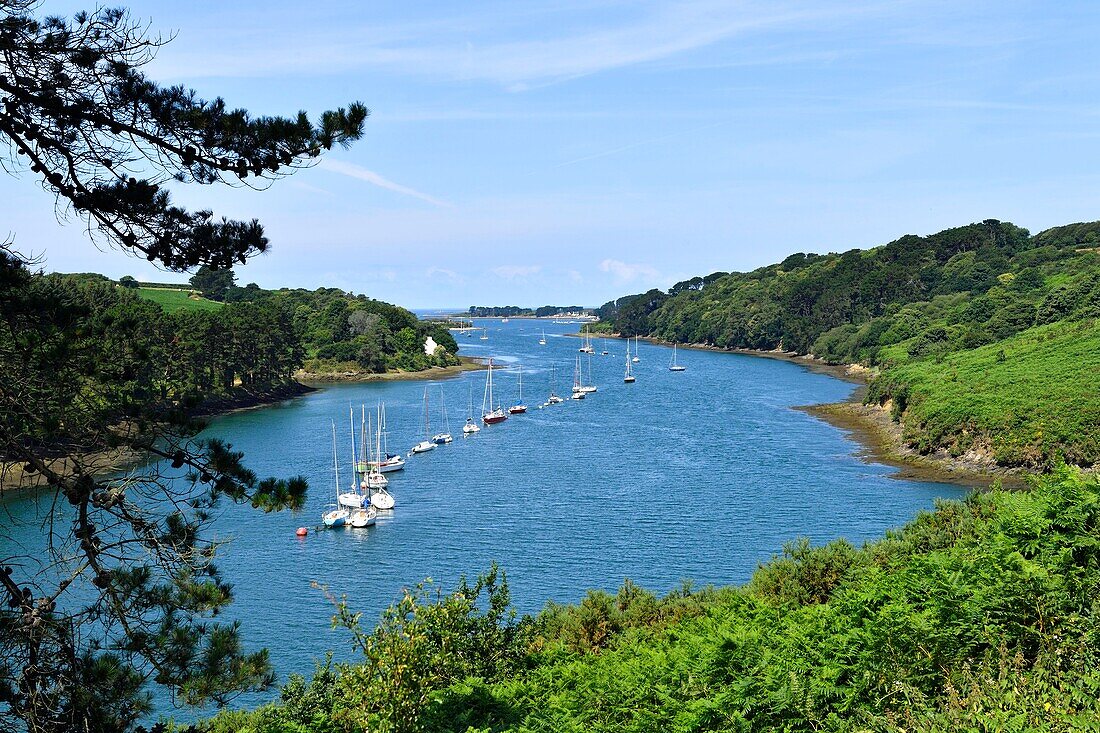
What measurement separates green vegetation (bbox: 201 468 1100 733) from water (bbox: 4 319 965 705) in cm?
1170

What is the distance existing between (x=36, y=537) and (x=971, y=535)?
35.8 meters

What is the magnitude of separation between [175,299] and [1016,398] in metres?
102

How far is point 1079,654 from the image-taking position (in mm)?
9719

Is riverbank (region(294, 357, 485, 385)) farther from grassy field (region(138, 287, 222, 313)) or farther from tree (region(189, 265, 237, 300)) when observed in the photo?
tree (region(189, 265, 237, 300))

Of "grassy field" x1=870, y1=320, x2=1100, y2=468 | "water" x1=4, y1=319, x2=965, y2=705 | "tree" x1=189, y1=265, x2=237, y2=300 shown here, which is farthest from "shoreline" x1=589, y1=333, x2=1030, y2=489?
"tree" x1=189, y1=265, x2=237, y2=300

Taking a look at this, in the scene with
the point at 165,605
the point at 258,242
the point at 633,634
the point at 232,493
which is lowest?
the point at 633,634

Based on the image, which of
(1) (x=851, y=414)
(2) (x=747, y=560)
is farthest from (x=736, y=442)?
(2) (x=747, y=560)

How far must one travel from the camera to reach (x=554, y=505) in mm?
45500

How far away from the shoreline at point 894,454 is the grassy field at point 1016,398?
0.94 meters

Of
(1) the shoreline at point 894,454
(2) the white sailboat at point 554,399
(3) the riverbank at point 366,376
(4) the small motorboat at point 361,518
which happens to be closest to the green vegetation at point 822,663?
(4) the small motorboat at point 361,518

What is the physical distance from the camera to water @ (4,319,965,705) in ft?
110

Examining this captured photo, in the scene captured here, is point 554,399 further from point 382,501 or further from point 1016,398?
point 1016,398

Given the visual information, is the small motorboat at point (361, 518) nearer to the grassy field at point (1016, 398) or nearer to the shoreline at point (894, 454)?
the shoreline at point (894, 454)

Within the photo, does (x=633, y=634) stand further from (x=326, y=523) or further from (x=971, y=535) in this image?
(x=326, y=523)
